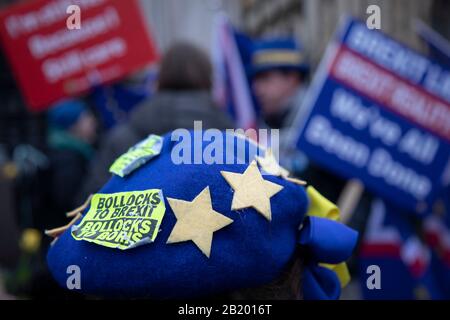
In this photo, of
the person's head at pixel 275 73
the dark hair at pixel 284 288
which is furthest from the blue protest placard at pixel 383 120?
the dark hair at pixel 284 288

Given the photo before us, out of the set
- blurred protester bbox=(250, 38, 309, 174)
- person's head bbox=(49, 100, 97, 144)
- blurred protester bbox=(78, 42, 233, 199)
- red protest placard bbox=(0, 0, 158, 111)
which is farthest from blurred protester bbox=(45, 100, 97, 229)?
blurred protester bbox=(78, 42, 233, 199)

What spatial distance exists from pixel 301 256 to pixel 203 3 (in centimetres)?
828

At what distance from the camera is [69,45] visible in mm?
4309

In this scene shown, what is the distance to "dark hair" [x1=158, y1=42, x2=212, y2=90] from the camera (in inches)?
118

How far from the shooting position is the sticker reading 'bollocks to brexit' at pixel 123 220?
137cm

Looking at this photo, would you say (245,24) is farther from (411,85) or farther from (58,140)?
(411,85)

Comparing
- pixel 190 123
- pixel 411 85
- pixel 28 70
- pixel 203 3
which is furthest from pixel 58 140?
pixel 203 3

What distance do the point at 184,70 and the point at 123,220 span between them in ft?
5.44

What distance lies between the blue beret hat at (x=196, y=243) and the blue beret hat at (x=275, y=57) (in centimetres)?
274

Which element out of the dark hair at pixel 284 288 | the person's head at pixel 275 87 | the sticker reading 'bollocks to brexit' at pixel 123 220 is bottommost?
the person's head at pixel 275 87

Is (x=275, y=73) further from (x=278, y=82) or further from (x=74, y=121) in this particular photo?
(x=74, y=121)

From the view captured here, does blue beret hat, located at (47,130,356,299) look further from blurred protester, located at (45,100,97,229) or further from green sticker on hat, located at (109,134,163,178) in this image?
blurred protester, located at (45,100,97,229)

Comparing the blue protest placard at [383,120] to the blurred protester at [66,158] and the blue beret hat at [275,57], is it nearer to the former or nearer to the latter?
the blue beret hat at [275,57]

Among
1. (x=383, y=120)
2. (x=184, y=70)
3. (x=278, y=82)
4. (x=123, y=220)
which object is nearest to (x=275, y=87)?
(x=278, y=82)
